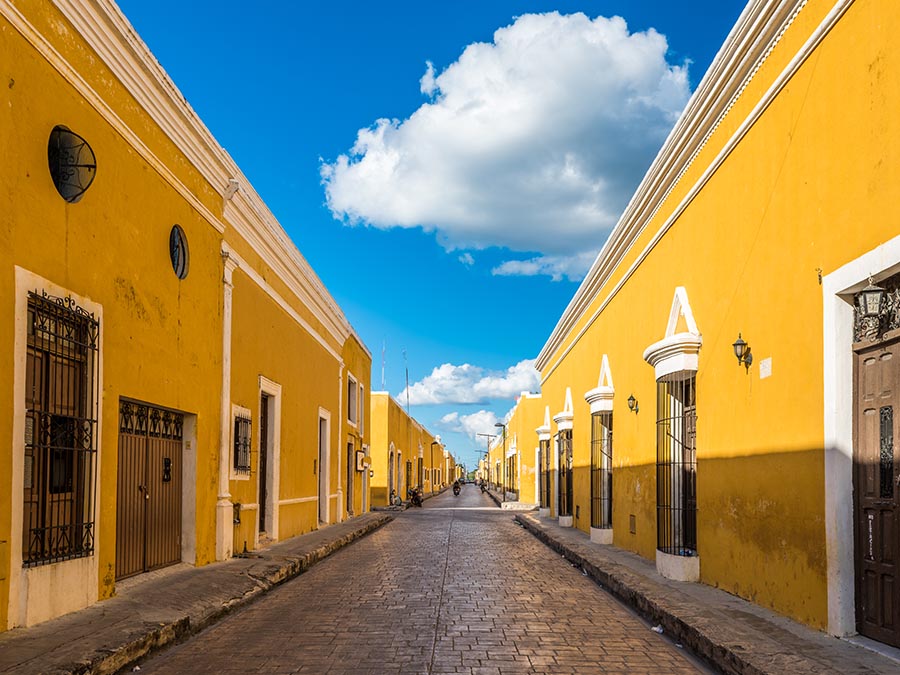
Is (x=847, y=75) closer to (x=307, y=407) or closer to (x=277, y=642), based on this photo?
(x=277, y=642)

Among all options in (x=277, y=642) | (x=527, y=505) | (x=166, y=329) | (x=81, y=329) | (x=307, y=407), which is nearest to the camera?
(x=277, y=642)

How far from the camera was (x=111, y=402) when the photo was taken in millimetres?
8648

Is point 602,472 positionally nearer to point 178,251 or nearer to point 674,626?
point 178,251

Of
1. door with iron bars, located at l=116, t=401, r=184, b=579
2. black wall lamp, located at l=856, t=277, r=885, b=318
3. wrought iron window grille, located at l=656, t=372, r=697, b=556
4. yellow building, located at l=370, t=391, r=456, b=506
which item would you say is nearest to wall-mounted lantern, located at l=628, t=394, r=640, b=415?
wrought iron window grille, located at l=656, t=372, r=697, b=556

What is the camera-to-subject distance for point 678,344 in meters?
11.0

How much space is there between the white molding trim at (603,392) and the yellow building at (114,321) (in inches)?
246

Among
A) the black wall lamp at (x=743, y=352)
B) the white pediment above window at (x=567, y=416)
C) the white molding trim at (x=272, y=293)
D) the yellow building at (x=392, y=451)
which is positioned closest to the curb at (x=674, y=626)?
the black wall lamp at (x=743, y=352)

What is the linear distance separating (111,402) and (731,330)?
→ 20.1 feet

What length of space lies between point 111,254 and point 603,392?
10.8 meters

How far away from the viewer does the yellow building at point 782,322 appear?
6305 mm

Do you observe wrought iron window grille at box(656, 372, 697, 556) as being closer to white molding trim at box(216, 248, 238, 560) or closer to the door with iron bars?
white molding trim at box(216, 248, 238, 560)

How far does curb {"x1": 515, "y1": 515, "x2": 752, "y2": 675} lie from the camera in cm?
615

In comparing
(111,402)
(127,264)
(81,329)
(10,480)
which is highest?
(127,264)

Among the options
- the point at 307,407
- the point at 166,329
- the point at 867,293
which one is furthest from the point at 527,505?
the point at 867,293
